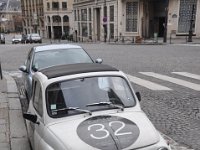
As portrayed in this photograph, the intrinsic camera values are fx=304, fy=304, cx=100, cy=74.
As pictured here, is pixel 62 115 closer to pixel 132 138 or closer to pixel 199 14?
pixel 132 138

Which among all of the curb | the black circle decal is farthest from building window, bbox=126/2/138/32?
the black circle decal

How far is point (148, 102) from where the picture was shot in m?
8.42

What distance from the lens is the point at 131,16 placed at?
142ft

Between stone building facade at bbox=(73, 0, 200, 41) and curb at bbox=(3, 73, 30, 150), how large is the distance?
28.0m

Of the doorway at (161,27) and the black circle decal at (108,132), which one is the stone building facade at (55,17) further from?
the black circle decal at (108,132)

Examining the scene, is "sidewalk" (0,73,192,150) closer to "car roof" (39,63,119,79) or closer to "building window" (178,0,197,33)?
"car roof" (39,63,119,79)

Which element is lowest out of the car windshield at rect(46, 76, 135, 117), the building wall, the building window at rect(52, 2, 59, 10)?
the car windshield at rect(46, 76, 135, 117)

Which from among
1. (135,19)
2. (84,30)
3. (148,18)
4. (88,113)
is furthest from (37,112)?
(84,30)

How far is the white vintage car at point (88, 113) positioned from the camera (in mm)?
3375

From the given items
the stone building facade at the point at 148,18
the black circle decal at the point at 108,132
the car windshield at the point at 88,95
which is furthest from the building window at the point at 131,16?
the black circle decal at the point at 108,132

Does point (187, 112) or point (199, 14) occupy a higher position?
point (199, 14)

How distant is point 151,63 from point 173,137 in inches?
403

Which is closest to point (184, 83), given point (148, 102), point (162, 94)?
point (162, 94)

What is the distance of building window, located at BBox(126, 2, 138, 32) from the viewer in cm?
4288
